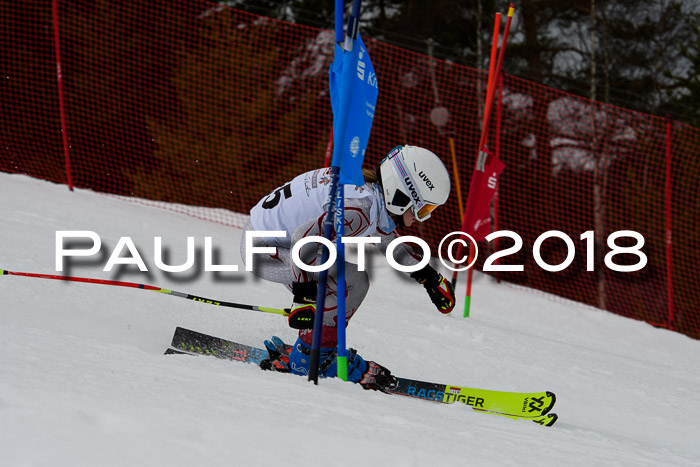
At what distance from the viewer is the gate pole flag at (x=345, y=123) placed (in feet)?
7.45

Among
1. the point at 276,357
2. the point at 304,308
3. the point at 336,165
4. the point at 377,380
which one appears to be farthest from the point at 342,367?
the point at 336,165

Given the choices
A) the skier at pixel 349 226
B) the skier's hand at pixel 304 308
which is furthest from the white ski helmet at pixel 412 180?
the skier's hand at pixel 304 308

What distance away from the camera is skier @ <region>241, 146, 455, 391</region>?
8.75ft

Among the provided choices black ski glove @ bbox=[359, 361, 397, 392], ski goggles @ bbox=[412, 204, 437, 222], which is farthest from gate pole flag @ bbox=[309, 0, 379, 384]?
black ski glove @ bbox=[359, 361, 397, 392]

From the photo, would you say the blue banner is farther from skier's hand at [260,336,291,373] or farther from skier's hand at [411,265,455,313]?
skier's hand at [260,336,291,373]

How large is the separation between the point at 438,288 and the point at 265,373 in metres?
0.94

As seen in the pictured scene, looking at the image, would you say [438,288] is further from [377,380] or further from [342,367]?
[342,367]

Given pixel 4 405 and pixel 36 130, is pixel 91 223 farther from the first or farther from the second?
pixel 36 130

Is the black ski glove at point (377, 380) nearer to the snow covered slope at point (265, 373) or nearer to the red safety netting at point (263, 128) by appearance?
A: the snow covered slope at point (265, 373)

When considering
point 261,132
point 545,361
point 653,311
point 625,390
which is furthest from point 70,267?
point 653,311

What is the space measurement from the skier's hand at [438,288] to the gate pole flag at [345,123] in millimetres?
699

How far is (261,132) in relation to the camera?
1334cm

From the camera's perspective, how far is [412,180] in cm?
278

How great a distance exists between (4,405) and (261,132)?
12.1 meters
